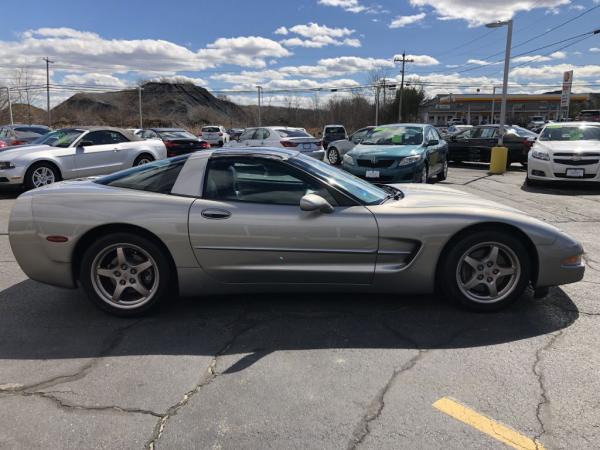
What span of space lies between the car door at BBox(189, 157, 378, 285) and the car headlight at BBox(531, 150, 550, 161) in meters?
9.44

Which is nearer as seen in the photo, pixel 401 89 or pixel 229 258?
pixel 229 258

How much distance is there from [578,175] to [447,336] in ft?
30.9

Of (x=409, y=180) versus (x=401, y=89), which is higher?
(x=401, y=89)

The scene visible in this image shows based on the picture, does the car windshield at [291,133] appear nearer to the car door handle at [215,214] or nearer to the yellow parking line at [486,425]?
the car door handle at [215,214]

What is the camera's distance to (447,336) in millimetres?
3500

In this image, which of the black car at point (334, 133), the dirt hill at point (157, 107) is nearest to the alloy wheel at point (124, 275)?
the black car at point (334, 133)

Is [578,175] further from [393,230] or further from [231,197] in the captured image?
[231,197]

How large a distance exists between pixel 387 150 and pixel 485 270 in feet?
22.8

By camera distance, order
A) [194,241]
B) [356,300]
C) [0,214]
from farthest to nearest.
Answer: [0,214]
[356,300]
[194,241]

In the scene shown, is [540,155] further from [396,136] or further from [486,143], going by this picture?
[486,143]

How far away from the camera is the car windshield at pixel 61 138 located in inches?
428

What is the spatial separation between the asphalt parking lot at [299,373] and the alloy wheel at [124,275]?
0.18m

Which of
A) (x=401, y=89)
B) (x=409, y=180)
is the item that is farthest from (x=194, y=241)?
(x=401, y=89)

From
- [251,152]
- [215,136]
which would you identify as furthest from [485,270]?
[215,136]
